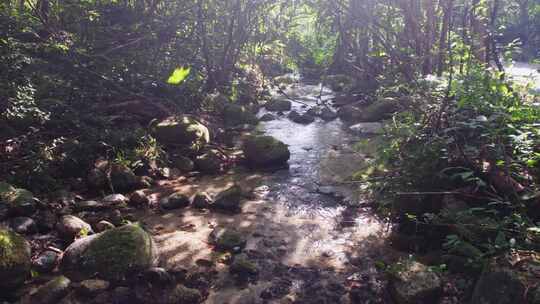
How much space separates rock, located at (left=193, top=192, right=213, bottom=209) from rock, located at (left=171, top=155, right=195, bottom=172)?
1.54m

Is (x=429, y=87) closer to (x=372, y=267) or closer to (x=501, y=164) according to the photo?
(x=501, y=164)

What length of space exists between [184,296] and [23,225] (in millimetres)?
2365

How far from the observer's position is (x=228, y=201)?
6344 millimetres

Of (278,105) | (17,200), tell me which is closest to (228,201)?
(17,200)

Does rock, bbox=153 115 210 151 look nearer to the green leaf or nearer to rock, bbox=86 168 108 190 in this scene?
the green leaf

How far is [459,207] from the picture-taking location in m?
4.85

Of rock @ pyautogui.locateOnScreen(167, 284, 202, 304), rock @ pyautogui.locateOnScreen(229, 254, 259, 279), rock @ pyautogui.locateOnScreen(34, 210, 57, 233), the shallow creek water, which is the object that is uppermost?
rock @ pyautogui.locateOnScreen(34, 210, 57, 233)

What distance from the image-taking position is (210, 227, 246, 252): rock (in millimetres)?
5152

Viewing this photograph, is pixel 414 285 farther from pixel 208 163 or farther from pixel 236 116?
pixel 236 116

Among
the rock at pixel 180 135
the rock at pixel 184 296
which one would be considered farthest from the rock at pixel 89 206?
the rock at pixel 180 135

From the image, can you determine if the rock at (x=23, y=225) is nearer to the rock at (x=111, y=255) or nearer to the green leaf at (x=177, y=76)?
the rock at (x=111, y=255)

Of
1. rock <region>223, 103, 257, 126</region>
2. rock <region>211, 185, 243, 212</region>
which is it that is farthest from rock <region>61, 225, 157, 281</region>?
rock <region>223, 103, 257, 126</region>

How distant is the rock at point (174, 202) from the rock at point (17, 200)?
66.1 inches

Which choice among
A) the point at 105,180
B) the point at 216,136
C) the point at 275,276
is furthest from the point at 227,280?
the point at 216,136
